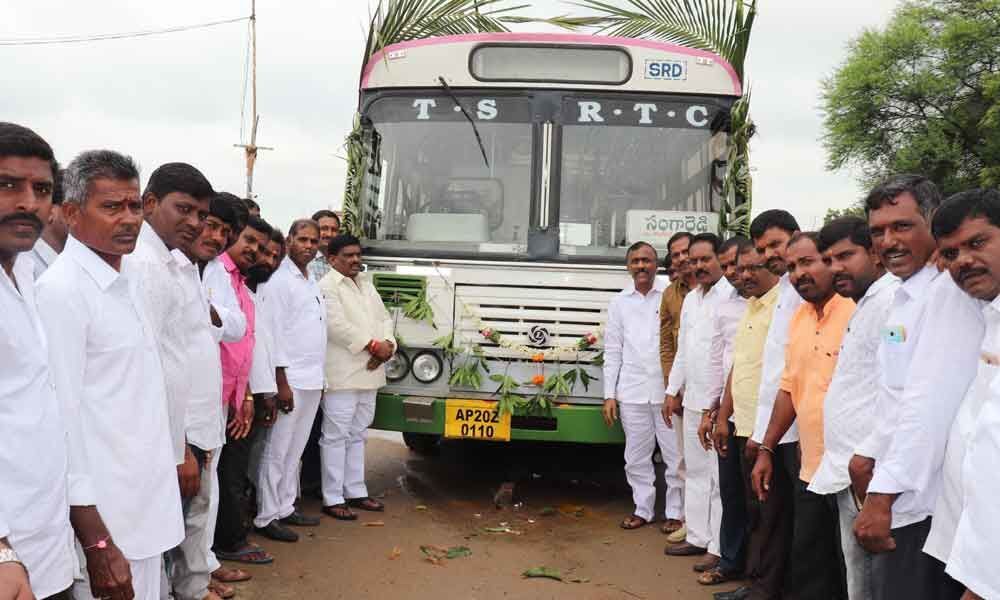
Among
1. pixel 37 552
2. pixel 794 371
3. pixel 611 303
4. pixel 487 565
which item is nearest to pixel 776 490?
pixel 794 371

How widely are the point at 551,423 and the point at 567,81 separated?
2514 millimetres

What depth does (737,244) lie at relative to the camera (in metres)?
5.35

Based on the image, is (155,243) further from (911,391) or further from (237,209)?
(911,391)

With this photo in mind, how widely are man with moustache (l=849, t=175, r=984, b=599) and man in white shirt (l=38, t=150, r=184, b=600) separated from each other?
2.25m

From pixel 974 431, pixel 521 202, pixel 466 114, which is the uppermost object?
pixel 466 114

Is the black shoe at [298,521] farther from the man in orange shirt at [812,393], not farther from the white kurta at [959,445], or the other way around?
the white kurta at [959,445]

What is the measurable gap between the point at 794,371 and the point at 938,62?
1171 inches

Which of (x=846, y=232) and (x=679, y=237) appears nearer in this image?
(x=846, y=232)

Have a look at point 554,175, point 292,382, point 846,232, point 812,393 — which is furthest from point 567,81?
point 812,393

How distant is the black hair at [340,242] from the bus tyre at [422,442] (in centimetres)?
259

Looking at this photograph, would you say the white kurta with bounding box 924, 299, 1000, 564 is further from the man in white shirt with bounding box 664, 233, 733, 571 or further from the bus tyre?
the bus tyre

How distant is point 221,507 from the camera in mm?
5508

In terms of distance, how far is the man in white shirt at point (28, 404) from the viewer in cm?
224

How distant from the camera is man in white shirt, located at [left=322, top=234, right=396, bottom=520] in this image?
6672 mm
